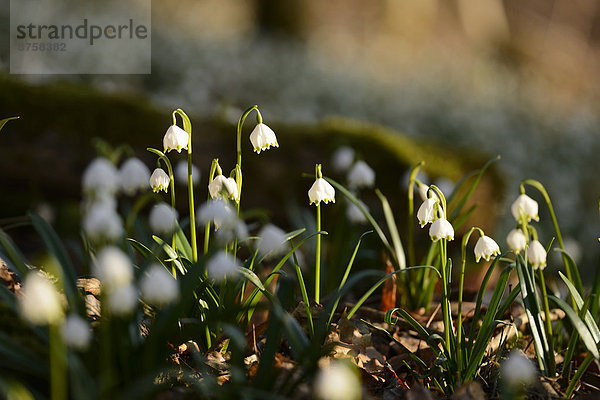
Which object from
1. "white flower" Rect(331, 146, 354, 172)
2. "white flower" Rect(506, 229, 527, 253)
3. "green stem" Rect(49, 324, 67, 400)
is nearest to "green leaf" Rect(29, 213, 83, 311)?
"green stem" Rect(49, 324, 67, 400)

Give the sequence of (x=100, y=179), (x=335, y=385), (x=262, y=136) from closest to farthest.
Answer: (x=335, y=385) → (x=100, y=179) → (x=262, y=136)

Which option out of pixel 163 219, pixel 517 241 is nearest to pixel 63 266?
pixel 163 219

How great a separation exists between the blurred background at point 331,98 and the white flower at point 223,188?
186 centimetres

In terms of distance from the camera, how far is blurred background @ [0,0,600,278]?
3621 mm

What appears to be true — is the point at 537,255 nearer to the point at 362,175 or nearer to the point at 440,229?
the point at 440,229

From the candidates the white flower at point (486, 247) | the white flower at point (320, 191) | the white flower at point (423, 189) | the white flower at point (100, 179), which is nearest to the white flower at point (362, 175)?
the white flower at point (423, 189)

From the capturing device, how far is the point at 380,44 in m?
13.7

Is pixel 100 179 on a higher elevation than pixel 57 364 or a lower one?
higher

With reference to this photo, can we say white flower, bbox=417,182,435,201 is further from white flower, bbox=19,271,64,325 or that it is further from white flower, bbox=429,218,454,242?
white flower, bbox=19,271,64,325

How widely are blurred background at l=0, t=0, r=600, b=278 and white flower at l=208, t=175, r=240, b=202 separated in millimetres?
1864

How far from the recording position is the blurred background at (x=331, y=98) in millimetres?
3621

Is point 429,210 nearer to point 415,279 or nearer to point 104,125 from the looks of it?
point 415,279

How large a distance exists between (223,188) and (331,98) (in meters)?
5.65

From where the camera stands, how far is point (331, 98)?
23.5 ft
